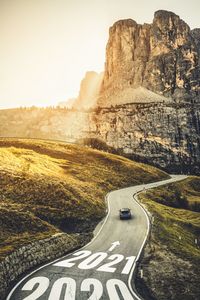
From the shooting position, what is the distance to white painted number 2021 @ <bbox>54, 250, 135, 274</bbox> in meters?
29.0

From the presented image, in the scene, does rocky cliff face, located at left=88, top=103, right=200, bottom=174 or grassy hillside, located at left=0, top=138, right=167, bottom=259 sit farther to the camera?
rocky cliff face, located at left=88, top=103, right=200, bottom=174

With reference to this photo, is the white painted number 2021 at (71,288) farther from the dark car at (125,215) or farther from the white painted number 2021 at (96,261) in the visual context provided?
the dark car at (125,215)

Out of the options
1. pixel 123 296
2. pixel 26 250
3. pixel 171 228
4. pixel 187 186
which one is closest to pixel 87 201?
pixel 171 228

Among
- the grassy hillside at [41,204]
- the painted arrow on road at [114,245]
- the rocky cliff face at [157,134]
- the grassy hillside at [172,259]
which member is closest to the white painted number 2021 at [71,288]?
the grassy hillside at [172,259]

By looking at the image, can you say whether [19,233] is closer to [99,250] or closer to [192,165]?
[99,250]

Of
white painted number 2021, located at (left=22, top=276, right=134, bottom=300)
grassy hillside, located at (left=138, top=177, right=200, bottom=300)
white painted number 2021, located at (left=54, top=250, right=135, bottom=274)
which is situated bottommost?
grassy hillside, located at (left=138, top=177, right=200, bottom=300)

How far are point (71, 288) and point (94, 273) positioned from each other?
3827mm

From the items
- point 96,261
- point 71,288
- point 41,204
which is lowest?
point 96,261

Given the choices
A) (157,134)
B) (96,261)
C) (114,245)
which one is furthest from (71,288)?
(157,134)

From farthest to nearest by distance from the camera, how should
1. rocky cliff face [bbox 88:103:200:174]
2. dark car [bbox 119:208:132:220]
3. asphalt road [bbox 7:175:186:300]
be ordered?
rocky cliff face [bbox 88:103:200:174] → dark car [bbox 119:208:132:220] → asphalt road [bbox 7:175:186:300]

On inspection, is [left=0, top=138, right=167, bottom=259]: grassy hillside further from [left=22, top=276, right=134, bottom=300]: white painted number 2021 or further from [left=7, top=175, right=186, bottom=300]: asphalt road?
[left=22, top=276, right=134, bottom=300]: white painted number 2021

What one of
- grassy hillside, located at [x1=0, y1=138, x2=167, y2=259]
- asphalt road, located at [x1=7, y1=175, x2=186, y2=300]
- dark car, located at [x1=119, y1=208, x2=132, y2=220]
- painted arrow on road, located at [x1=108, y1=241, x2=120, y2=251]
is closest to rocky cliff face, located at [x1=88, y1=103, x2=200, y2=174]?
grassy hillside, located at [x1=0, y1=138, x2=167, y2=259]

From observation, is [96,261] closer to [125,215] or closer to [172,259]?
[172,259]

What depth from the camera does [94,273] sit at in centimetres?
2761
